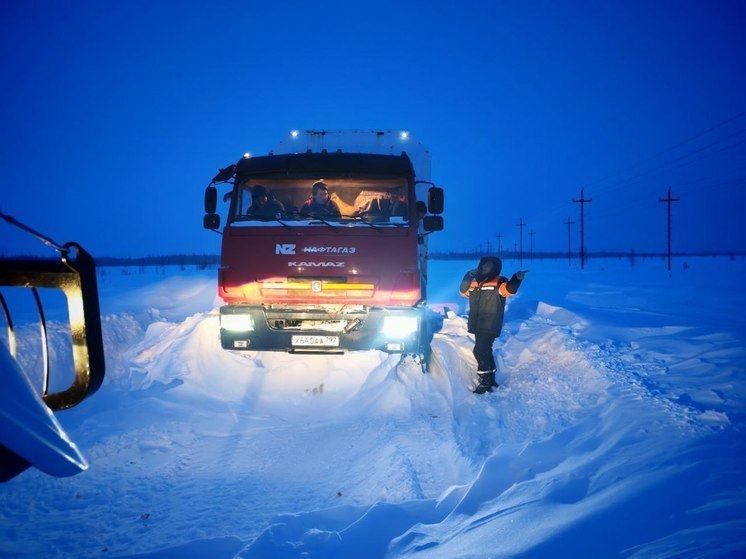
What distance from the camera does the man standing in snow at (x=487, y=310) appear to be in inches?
222

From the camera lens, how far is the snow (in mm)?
2480

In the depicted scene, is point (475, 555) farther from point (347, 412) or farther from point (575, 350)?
point (575, 350)

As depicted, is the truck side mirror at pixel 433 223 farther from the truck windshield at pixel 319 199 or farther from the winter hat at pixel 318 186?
the winter hat at pixel 318 186

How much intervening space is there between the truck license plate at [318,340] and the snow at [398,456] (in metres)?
0.82

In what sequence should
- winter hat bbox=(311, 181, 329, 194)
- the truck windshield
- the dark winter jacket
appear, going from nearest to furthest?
the truck windshield, winter hat bbox=(311, 181, 329, 194), the dark winter jacket

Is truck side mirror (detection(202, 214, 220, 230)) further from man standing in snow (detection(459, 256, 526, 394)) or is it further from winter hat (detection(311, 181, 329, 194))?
man standing in snow (detection(459, 256, 526, 394))

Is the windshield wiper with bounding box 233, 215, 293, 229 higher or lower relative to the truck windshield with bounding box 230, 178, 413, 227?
lower

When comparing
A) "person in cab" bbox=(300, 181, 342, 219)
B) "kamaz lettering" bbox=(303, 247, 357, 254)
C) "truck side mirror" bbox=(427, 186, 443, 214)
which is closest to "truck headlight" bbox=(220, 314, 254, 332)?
"kamaz lettering" bbox=(303, 247, 357, 254)

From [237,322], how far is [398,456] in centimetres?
243

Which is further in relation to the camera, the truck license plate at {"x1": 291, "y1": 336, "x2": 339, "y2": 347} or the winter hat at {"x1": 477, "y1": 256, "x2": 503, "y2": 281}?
the winter hat at {"x1": 477, "y1": 256, "x2": 503, "y2": 281}

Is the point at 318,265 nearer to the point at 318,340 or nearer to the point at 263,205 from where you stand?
the point at 318,340

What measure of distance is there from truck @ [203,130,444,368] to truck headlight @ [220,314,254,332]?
0.01 metres

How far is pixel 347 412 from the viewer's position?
17.0ft

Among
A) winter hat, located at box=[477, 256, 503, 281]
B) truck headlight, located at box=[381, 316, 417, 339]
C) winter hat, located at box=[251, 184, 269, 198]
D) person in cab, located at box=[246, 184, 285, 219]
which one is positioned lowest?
truck headlight, located at box=[381, 316, 417, 339]
